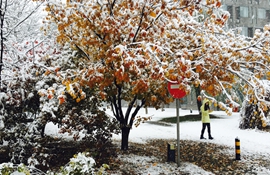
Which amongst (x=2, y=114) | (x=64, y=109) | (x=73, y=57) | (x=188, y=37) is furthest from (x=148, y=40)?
(x=2, y=114)

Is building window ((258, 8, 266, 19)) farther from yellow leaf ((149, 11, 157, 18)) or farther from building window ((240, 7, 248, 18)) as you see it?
yellow leaf ((149, 11, 157, 18))

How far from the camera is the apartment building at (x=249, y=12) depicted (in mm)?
36625

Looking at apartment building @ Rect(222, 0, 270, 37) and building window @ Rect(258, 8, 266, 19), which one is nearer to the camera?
apartment building @ Rect(222, 0, 270, 37)

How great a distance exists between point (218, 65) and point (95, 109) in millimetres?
3490

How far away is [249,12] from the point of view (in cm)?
3759

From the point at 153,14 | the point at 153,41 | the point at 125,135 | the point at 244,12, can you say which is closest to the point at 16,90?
the point at 125,135

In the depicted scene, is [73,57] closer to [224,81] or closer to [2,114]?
[2,114]

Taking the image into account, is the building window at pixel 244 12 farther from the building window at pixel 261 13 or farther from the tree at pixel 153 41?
the tree at pixel 153 41

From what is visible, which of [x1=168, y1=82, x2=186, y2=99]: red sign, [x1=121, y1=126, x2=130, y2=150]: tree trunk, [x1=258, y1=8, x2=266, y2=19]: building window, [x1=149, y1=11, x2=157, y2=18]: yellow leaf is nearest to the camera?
[x1=149, y1=11, x2=157, y2=18]: yellow leaf

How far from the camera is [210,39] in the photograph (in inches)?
249

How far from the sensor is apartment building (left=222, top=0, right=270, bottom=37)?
3662cm

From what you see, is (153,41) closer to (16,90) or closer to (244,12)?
(16,90)

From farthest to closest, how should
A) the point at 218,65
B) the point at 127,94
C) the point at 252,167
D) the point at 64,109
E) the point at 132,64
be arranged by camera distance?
the point at 127,94 < the point at 252,167 < the point at 64,109 < the point at 218,65 < the point at 132,64

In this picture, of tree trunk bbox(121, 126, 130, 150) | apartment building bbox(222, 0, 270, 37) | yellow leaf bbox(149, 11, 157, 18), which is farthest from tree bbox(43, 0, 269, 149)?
apartment building bbox(222, 0, 270, 37)
